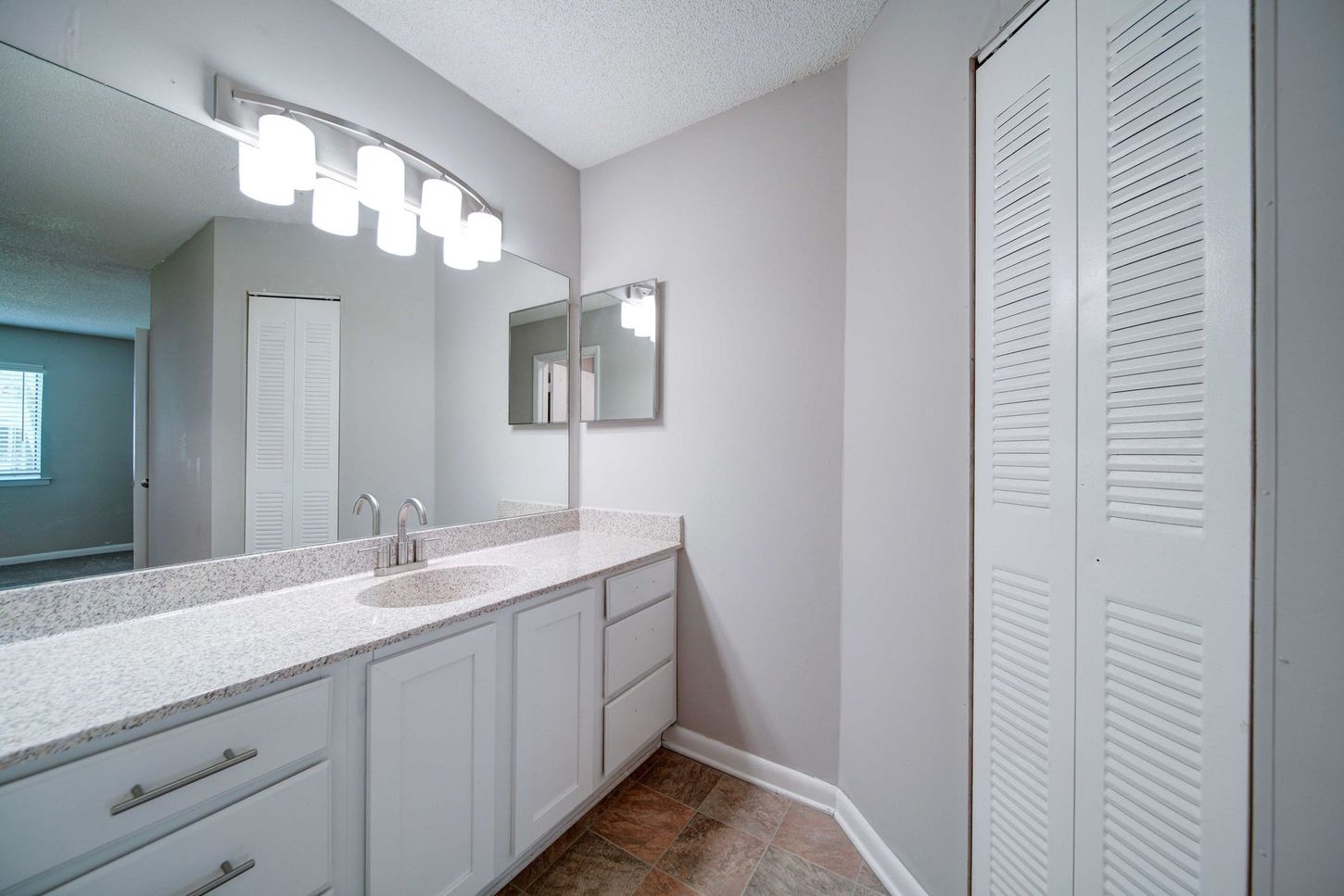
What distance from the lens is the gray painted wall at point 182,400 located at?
3.67 feet

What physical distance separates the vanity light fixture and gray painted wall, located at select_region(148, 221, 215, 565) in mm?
235

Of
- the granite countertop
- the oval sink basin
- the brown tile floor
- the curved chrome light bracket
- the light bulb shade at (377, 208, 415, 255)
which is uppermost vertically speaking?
the curved chrome light bracket

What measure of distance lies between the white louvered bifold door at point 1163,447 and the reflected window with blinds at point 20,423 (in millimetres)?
2180

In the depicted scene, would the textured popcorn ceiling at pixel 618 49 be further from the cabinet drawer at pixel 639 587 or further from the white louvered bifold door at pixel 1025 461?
the cabinet drawer at pixel 639 587

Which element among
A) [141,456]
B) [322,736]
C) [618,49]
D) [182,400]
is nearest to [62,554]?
[141,456]

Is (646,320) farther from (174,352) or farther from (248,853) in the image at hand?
(248,853)

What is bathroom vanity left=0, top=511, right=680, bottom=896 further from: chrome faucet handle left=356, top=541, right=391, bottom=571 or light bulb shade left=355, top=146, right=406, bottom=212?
light bulb shade left=355, top=146, right=406, bottom=212

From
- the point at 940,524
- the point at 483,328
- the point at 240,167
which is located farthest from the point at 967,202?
the point at 240,167

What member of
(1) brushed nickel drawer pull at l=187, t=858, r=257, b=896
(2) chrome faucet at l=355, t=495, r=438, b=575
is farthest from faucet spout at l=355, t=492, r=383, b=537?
(1) brushed nickel drawer pull at l=187, t=858, r=257, b=896

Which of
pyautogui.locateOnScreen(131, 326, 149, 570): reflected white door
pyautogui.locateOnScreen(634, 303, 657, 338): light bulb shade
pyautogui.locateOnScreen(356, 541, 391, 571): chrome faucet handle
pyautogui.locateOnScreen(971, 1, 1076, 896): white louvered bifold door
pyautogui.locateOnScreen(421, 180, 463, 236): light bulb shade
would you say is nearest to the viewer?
pyautogui.locateOnScreen(971, 1, 1076, 896): white louvered bifold door

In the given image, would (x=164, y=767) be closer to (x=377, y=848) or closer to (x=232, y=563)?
(x=377, y=848)

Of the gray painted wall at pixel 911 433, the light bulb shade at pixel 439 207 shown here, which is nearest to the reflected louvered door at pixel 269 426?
the light bulb shade at pixel 439 207

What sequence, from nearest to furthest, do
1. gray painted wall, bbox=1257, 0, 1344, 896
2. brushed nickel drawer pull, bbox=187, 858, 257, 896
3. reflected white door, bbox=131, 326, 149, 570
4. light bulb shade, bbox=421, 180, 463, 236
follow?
1. gray painted wall, bbox=1257, 0, 1344, 896
2. brushed nickel drawer pull, bbox=187, 858, 257, 896
3. reflected white door, bbox=131, 326, 149, 570
4. light bulb shade, bbox=421, 180, 463, 236

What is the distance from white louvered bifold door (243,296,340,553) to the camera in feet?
4.07
